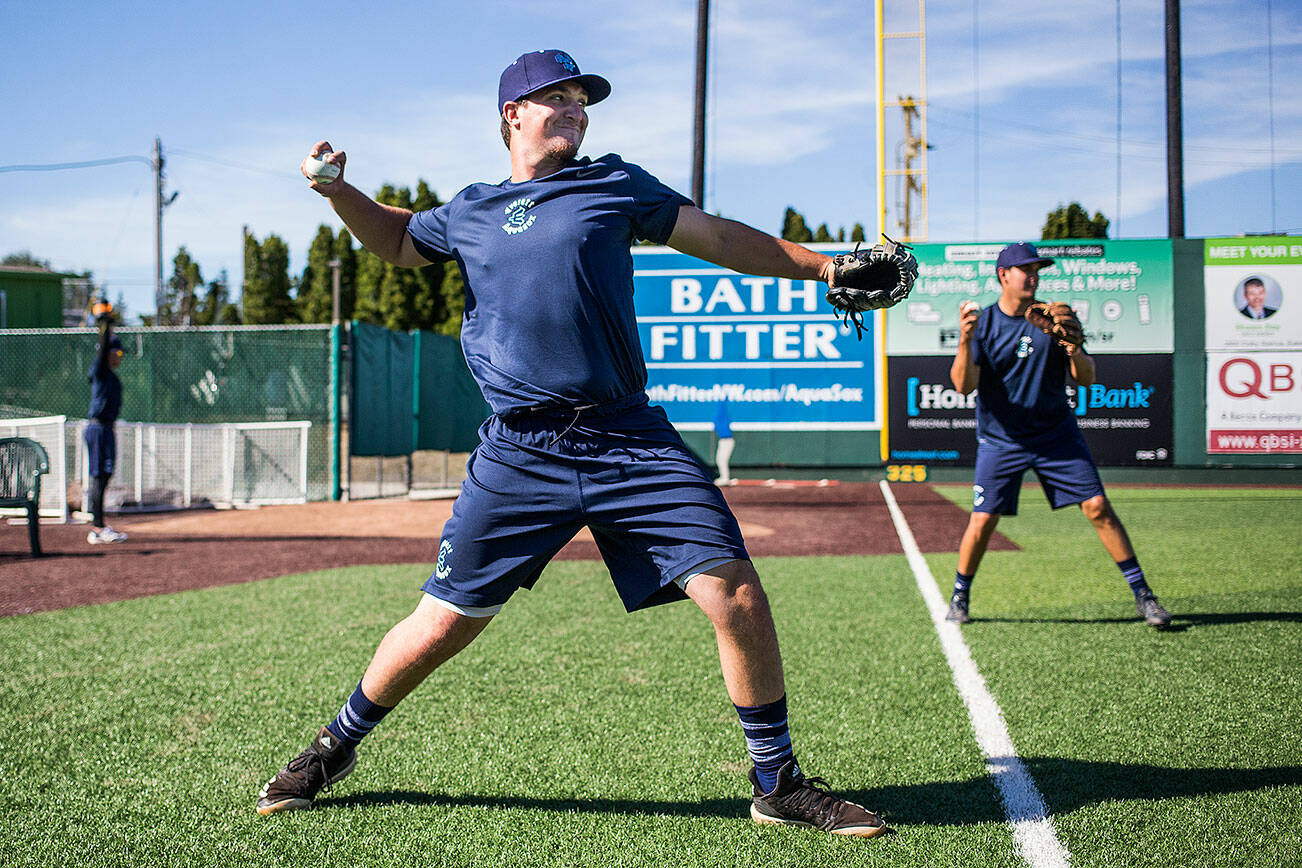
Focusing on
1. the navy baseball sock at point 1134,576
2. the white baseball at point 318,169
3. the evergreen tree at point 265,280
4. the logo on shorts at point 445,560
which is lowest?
the navy baseball sock at point 1134,576

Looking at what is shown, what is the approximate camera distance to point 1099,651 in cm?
523

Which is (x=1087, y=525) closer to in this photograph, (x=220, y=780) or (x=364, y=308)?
(x=220, y=780)

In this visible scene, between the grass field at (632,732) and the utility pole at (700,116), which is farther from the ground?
the utility pole at (700,116)

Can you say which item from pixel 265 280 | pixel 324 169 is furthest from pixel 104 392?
pixel 265 280

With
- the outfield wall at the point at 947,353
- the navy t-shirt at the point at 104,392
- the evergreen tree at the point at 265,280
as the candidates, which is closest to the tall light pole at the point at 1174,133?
the outfield wall at the point at 947,353

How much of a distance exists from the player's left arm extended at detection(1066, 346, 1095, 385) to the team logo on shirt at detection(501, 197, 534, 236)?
3.85 m

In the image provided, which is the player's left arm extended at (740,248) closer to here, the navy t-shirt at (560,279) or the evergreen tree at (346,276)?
the navy t-shirt at (560,279)

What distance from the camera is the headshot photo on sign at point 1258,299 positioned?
16344 mm

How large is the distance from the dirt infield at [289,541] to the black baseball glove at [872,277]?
608 centimetres

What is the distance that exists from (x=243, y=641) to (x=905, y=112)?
18448 mm

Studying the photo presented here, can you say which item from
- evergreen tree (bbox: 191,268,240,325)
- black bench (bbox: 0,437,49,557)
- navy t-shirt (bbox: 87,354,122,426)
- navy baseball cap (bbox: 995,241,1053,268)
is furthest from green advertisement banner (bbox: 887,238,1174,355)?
evergreen tree (bbox: 191,268,240,325)

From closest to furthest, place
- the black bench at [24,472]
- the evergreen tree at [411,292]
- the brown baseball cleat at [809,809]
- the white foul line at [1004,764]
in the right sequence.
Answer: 1. the white foul line at [1004,764]
2. the brown baseball cleat at [809,809]
3. the black bench at [24,472]
4. the evergreen tree at [411,292]

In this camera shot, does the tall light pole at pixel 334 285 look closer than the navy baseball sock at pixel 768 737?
No

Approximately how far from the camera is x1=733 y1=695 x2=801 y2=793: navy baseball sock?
302cm
